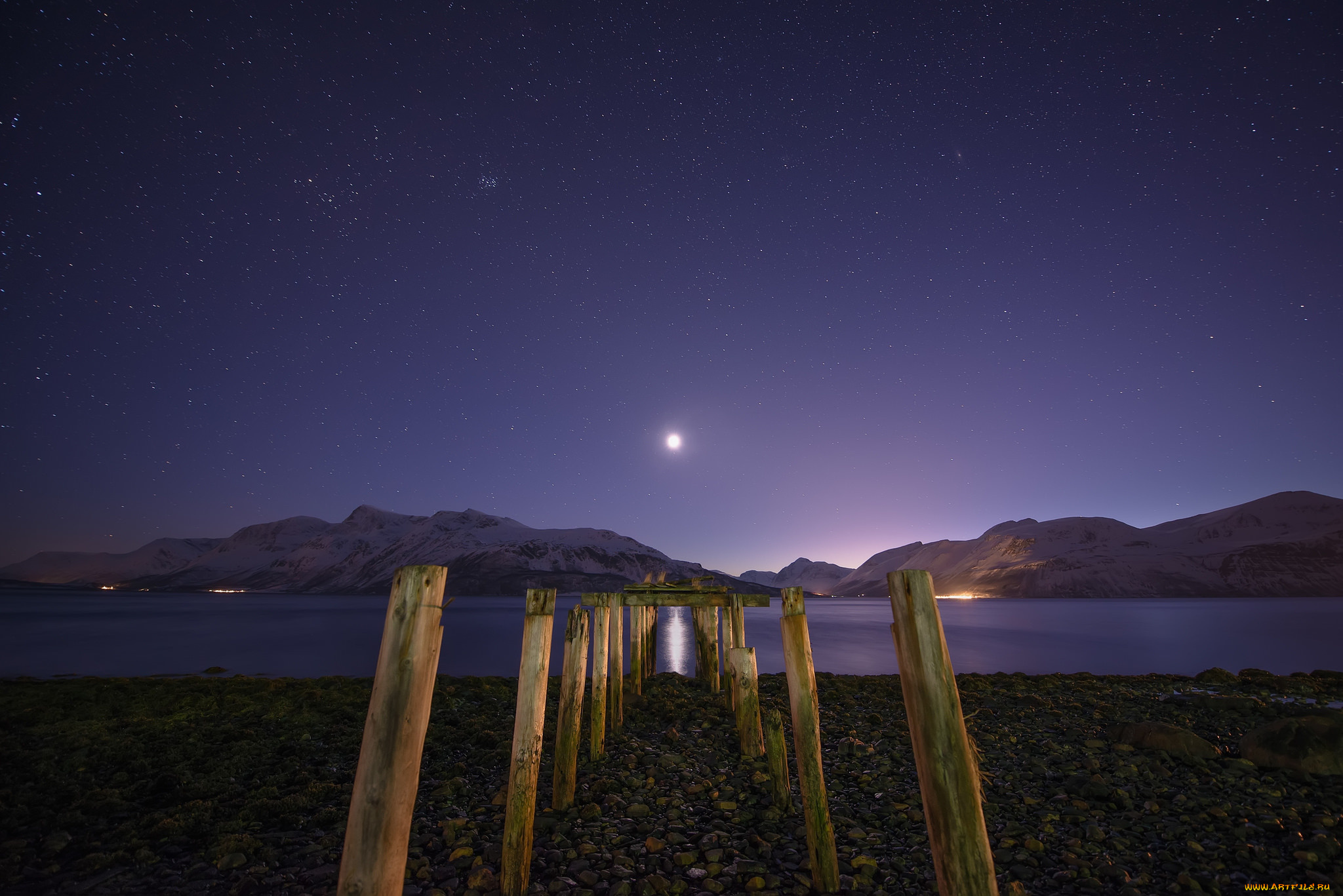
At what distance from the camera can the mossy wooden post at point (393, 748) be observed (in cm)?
416

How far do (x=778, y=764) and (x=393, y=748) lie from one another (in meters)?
6.03

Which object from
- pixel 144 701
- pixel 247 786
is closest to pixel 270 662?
pixel 144 701

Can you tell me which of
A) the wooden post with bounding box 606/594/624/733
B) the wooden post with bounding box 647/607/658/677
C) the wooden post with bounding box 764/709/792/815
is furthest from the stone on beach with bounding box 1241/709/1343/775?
the wooden post with bounding box 647/607/658/677

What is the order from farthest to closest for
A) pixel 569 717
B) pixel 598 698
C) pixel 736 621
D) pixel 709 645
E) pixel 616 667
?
pixel 709 645 < pixel 736 621 < pixel 616 667 < pixel 598 698 < pixel 569 717

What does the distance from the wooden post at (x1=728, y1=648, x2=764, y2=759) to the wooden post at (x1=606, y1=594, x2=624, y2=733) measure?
366 cm

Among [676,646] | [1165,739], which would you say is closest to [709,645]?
[1165,739]

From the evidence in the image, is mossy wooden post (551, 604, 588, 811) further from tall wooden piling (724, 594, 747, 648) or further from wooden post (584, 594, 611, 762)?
tall wooden piling (724, 594, 747, 648)

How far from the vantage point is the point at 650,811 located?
27.6ft

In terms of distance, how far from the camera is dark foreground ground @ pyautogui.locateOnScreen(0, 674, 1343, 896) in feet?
21.7

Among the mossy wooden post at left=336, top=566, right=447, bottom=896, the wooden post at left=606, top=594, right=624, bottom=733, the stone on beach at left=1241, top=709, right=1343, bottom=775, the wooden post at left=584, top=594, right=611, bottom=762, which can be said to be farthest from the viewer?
the wooden post at left=606, top=594, right=624, bottom=733

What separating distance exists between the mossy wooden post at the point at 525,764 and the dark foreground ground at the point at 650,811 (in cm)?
39

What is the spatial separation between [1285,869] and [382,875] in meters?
9.16

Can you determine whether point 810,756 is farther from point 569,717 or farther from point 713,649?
point 713,649

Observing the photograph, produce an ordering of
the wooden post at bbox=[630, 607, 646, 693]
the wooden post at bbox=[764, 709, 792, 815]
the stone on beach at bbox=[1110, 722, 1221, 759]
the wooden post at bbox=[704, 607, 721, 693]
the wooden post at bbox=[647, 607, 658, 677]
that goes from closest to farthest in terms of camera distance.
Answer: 1. the wooden post at bbox=[764, 709, 792, 815]
2. the stone on beach at bbox=[1110, 722, 1221, 759]
3. the wooden post at bbox=[630, 607, 646, 693]
4. the wooden post at bbox=[704, 607, 721, 693]
5. the wooden post at bbox=[647, 607, 658, 677]
